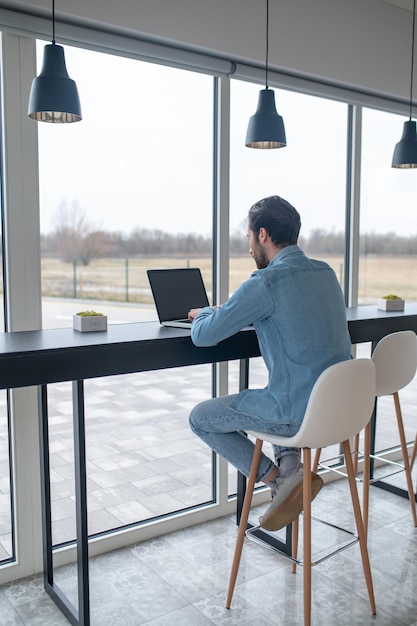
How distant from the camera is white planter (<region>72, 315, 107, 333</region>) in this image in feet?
8.16

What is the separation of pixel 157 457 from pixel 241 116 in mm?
1912

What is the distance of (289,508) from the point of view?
2.29 m

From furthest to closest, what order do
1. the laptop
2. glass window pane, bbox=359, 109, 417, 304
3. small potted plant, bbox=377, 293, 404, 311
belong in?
glass window pane, bbox=359, 109, 417, 304 → small potted plant, bbox=377, 293, 404, 311 → the laptop

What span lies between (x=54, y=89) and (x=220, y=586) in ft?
6.93

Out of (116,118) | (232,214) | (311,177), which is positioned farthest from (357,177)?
(116,118)

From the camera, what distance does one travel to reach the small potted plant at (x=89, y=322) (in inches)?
98.0

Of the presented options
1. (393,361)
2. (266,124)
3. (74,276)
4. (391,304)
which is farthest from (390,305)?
(74,276)

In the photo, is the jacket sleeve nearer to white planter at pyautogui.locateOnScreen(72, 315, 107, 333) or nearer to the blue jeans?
the blue jeans

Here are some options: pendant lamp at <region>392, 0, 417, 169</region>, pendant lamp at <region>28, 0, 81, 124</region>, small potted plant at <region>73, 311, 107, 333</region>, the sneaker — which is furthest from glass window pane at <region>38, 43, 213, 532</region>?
pendant lamp at <region>392, 0, 417, 169</region>

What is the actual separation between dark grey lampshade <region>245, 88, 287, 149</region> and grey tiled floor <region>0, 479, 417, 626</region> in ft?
6.45

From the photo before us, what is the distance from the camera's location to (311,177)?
12.4 feet

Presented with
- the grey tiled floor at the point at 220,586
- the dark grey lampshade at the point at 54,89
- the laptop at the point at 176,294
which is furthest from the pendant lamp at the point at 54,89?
the grey tiled floor at the point at 220,586

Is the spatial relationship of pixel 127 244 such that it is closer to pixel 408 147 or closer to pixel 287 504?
pixel 287 504

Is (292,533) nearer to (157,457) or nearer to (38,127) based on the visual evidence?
(157,457)
